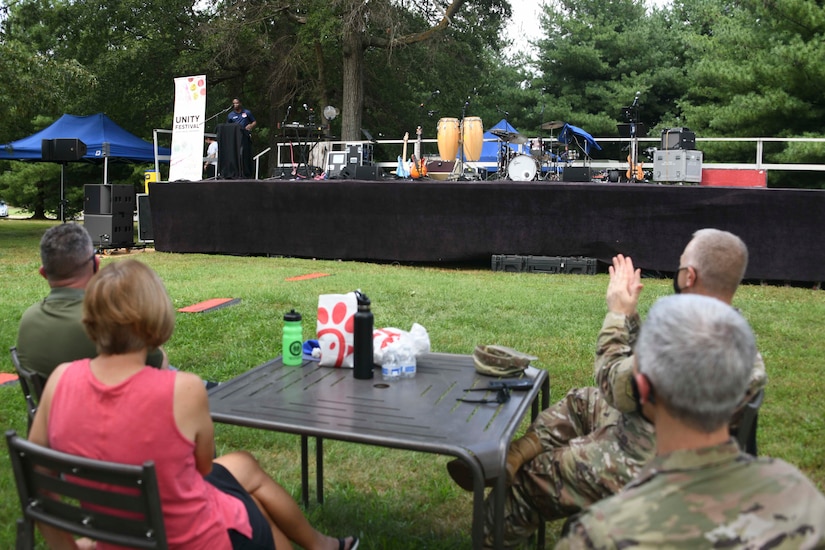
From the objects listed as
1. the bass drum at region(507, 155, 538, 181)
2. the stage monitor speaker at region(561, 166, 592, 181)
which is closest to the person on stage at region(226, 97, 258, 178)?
the bass drum at region(507, 155, 538, 181)

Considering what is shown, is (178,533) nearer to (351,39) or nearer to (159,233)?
(159,233)

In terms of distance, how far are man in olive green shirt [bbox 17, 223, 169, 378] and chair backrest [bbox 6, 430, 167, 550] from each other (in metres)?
0.71

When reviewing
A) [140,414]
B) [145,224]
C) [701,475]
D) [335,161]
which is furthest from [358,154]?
[701,475]

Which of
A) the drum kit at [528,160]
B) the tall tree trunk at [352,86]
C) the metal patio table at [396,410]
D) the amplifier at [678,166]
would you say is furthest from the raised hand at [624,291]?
the tall tree trunk at [352,86]

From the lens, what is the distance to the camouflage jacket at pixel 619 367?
79.1 inches

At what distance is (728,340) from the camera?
1.25 m

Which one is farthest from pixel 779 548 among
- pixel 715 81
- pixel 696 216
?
pixel 715 81

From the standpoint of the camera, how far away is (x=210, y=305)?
6797 mm

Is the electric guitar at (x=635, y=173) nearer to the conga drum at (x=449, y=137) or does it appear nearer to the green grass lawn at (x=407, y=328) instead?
the conga drum at (x=449, y=137)

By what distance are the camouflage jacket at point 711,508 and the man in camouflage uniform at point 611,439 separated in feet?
2.56

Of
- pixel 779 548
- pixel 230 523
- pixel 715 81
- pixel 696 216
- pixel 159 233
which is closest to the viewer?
pixel 779 548

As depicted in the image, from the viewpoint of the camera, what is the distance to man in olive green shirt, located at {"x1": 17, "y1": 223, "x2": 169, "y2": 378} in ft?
8.20

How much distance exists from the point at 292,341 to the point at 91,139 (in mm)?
16705

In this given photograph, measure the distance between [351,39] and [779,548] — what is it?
17.8 meters
